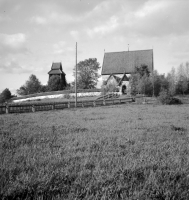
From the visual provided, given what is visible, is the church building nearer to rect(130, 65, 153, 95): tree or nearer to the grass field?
rect(130, 65, 153, 95): tree

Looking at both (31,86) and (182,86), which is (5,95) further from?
(182,86)

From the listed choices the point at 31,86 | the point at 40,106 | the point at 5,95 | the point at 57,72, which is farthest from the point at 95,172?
the point at 31,86

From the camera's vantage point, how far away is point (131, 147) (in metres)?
5.01

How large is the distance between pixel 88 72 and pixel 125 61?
12.7 m

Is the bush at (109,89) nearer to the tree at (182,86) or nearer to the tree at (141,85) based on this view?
the tree at (141,85)

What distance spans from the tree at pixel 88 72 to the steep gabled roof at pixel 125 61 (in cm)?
Answer: 394

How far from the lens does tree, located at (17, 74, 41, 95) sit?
6156 cm

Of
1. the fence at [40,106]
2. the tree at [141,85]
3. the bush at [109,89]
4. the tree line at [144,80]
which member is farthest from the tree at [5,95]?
the tree at [141,85]

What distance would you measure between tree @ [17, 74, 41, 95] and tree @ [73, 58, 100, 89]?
725 inches

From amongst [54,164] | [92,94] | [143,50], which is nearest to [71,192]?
[54,164]

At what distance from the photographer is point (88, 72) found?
54875 millimetres

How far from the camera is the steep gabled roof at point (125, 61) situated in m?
50.0

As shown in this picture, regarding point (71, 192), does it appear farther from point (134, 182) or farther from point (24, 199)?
point (134, 182)

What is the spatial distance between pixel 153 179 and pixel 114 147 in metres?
1.99
